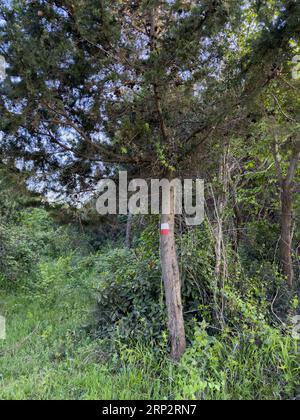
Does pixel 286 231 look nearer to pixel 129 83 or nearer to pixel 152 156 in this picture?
pixel 152 156

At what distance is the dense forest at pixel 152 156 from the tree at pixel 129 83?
10 millimetres

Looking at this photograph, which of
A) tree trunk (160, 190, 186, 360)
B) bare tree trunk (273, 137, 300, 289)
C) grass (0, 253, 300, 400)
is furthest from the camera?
bare tree trunk (273, 137, 300, 289)

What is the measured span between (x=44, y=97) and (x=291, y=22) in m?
1.82

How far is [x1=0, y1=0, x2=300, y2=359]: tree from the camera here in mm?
2031

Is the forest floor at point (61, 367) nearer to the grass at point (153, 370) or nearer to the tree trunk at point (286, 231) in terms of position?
the grass at point (153, 370)

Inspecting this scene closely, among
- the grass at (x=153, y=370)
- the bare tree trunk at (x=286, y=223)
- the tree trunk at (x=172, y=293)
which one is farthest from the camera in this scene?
the bare tree trunk at (x=286, y=223)

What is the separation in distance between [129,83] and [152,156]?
26.0 inches

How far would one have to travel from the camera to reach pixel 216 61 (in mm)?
2334

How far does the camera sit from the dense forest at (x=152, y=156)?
82.4 inches

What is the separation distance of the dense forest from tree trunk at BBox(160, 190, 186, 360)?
0.01 meters

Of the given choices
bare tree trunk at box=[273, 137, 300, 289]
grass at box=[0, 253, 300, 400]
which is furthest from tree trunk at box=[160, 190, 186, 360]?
bare tree trunk at box=[273, 137, 300, 289]

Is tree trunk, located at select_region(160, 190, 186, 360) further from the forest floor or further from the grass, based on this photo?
the forest floor

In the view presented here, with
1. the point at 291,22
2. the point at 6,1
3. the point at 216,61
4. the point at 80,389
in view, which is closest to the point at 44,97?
the point at 6,1

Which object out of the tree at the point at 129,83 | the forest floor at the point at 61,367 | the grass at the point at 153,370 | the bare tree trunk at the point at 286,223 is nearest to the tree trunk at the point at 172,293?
the tree at the point at 129,83
